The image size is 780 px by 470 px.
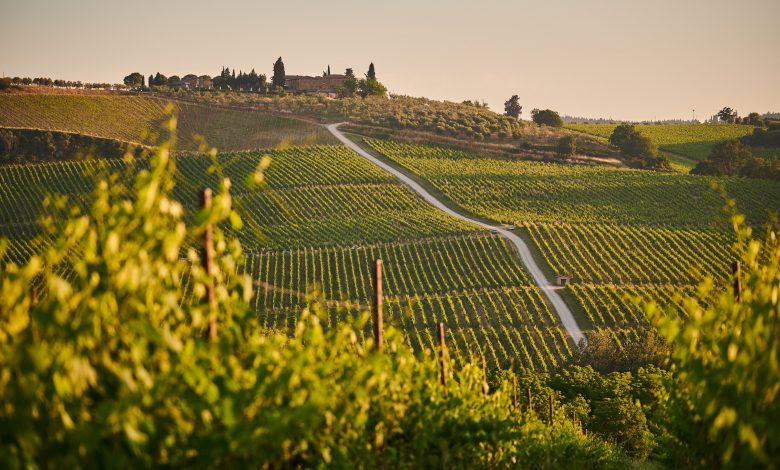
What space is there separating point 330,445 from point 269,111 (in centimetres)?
10239

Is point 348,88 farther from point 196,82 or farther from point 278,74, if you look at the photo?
point 196,82

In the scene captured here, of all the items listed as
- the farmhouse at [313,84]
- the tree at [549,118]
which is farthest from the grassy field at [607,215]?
the farmhouse at [313,84]

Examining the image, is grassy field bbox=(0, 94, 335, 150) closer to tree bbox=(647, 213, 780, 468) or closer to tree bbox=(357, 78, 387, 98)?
tree bbox=(357, 78, 387, 98)

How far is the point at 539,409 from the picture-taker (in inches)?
1196

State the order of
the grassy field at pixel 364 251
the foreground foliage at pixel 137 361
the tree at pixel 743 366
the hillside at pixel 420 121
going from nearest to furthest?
the foreground foliage at pixel 137 361 → the tree at pixel 743 366 → the grassy field at pixel 364 251 → the hillside at pixel 420 121

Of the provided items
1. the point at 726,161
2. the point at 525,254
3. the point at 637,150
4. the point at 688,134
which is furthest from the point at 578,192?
the point at 688,134

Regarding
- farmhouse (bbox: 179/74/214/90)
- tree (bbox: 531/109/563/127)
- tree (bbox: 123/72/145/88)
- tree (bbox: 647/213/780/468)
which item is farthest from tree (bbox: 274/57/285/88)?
tree (bbox: 647/213/780/468)

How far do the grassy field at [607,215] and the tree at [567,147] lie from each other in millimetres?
8049

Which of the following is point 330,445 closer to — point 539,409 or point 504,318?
point 539,409

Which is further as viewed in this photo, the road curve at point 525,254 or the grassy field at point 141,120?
the grassy field at point 141,120

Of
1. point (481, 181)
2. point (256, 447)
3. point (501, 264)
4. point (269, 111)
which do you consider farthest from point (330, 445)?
point (269, 111)

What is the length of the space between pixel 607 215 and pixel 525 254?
13.5m

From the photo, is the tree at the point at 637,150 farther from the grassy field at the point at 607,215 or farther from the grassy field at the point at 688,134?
the grassy field at the point at 607,215

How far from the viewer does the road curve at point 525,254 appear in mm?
46094
